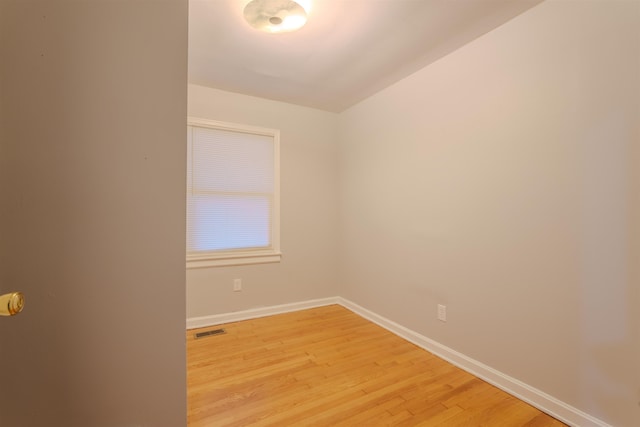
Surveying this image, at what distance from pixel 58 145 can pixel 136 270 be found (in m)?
0.47

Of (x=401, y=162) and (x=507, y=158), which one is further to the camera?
(x=401, y=162)

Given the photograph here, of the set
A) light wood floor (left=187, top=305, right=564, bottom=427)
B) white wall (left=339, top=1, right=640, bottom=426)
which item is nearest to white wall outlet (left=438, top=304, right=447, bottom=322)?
white wall (left=339, top=1, right=640, bottom=426)

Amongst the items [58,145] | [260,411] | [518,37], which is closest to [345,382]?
[260,411]

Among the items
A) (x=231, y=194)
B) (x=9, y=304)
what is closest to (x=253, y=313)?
(x=231, y=194)

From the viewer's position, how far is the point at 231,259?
3.09 m

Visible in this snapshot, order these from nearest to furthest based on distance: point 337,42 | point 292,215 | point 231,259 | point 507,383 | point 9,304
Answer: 1. point 9,304
2. point 507,383
3. point 337,42
4. point 231,259
5. point 292,215

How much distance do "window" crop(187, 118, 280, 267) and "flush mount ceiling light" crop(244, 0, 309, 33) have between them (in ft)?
4.63

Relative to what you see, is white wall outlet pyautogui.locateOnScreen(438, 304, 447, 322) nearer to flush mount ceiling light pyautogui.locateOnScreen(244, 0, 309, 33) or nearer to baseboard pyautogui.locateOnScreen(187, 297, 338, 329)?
baseboard pyautogui.locateOnScreen(187, 297, 338, 329)

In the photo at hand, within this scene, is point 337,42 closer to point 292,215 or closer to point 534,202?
point 534,202

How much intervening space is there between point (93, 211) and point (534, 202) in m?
2.26

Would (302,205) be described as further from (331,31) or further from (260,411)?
(260,411)

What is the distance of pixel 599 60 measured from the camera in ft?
4.92

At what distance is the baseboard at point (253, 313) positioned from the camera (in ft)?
9.55

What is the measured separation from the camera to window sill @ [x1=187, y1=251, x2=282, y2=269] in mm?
2912
